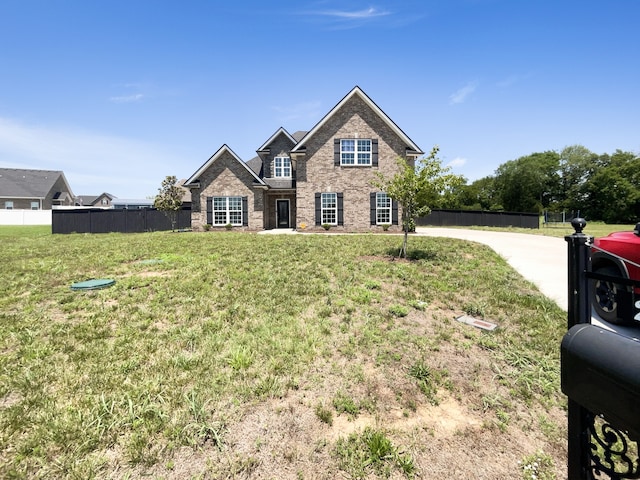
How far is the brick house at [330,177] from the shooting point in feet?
63.4

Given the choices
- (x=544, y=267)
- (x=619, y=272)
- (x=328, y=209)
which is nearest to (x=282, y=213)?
(x=328, y=209)

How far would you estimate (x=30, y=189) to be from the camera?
4703 cm

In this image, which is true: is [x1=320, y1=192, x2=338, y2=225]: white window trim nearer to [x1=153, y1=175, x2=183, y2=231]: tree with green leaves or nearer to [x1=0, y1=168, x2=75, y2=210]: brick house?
[x1=153, y1=175, x2=183, y2=231]: tree with green leaves

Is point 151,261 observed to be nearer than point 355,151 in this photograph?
Yes

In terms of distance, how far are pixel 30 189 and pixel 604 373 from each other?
65.9 metres

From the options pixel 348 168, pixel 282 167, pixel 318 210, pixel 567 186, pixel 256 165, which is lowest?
pixel 318 210

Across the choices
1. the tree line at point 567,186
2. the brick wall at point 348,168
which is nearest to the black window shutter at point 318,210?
the brick wall at point 348,168

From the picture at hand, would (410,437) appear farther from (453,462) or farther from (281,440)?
(281,440)

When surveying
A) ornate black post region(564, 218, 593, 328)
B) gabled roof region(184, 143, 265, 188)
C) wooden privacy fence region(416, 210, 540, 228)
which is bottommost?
ornate black post region(564, 218, 593, 328)

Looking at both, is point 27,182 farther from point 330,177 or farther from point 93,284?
point 93,284

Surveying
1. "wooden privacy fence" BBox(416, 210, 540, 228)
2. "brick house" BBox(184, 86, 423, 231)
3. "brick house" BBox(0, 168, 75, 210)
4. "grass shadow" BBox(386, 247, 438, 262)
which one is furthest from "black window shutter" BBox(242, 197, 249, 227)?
"brick house" BBox(0, 168, 75, 210)

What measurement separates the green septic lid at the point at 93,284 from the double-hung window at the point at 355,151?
51.1 feet

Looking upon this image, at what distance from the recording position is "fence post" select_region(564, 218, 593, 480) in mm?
1733

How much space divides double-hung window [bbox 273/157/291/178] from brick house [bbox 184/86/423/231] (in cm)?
295
